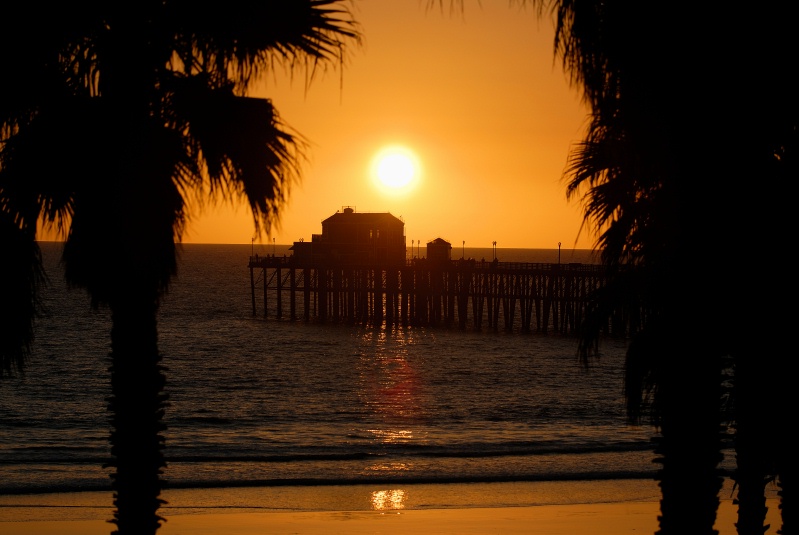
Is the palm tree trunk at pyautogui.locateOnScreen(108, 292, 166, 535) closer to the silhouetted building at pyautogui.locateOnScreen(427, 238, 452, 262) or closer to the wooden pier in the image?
the wooden pier

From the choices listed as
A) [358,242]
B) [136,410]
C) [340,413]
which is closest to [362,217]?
[358,242]

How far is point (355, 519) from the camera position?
13148mm

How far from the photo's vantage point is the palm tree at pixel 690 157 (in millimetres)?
4109

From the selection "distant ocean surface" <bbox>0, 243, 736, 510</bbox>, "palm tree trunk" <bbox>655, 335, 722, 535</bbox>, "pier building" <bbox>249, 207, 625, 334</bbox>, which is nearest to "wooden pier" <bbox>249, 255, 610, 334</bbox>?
"pier building" <bbox>249, 207, 625, 334</bbox>

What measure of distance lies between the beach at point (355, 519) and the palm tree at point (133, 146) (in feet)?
25.3

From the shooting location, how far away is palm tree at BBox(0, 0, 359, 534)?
486cm

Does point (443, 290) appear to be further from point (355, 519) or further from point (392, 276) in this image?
point (355, 519)

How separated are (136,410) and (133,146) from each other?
1.48m

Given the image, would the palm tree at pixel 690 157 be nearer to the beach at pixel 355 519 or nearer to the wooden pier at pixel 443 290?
the beach at pixel 355 519

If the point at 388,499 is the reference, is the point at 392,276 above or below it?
above

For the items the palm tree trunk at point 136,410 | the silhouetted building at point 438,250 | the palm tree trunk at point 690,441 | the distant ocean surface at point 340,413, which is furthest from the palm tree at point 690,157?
the silhouetted building at point 438,250

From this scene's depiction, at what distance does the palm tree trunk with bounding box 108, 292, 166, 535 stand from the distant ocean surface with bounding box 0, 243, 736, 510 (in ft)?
25.1

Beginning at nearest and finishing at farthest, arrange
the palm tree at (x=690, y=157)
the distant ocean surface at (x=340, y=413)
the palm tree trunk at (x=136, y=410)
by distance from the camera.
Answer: the palm tree at (x=690, y=157) → the palm tree trunk at (x=136, y=410) → the distant ocean surface at (x=340, y=413)

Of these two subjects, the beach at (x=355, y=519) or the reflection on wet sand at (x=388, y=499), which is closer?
the beach at (x=355, y=519)
